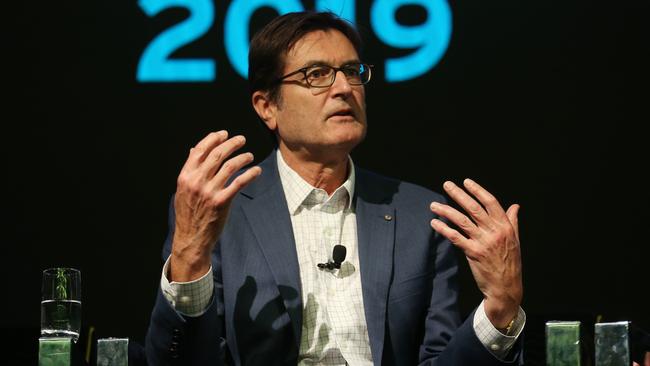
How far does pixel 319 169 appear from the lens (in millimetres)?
3111

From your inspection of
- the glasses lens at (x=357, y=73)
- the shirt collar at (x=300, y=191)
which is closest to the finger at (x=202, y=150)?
the shirt collar at (x=300, y=191)

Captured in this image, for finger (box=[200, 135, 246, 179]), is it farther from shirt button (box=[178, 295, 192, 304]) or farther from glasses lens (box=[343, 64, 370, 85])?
glasses lens (box=[343, 64, 370, 85])

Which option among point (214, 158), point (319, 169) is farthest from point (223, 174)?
point (319, 169)

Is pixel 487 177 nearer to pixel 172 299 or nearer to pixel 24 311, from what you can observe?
pixel 24 311

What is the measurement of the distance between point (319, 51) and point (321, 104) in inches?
6.1

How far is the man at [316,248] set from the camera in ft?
8.31

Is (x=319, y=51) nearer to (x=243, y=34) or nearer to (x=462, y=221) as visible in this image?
(x=462, y=221)

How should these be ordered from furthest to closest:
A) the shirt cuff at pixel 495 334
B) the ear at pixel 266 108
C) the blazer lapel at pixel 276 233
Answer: the ear at pixel 266 108 < the blazer lapel at pixel 276 233 < the shirt cuff at pixel 495 334

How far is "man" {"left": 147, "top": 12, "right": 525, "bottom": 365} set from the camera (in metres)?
2.53

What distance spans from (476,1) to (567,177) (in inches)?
32.7

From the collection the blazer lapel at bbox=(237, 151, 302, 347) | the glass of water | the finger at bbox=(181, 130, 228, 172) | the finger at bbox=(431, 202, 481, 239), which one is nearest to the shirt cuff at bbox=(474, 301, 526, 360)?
the finger at bbox=(431, 202, 481, 239)

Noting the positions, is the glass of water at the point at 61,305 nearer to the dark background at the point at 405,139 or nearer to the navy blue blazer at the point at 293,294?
the navy blue blazer at the point at 293,294

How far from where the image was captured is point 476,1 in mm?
4531

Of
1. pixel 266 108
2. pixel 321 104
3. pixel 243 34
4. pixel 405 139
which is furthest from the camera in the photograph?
pixel 405 139
